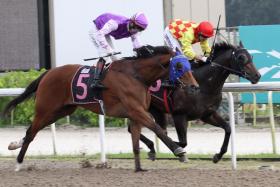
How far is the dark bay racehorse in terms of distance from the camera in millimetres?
8781

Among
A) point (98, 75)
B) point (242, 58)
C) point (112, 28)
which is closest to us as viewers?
point (98, 75)

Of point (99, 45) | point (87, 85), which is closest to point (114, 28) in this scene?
point (99, 45)

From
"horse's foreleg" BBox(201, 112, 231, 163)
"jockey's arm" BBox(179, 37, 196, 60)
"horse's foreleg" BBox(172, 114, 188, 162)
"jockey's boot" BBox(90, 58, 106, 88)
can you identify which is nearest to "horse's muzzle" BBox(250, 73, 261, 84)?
"horse's foreleg" BBox(201, 112, 231, 163)

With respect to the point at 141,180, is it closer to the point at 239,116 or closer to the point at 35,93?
the point at 35,93

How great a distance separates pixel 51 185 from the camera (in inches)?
277

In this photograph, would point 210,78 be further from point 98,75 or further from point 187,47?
point 98,75

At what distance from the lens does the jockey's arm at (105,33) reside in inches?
332

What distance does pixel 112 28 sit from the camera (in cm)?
846

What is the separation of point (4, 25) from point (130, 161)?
5.72m

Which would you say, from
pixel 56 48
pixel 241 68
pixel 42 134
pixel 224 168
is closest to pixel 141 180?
pixel 224 168

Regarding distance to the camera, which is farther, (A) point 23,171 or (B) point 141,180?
(A) point 23,171

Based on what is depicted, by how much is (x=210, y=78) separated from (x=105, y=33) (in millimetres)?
1301

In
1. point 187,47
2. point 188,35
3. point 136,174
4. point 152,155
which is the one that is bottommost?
point 152,155

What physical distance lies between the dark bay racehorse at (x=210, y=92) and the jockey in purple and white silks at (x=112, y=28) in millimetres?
821
